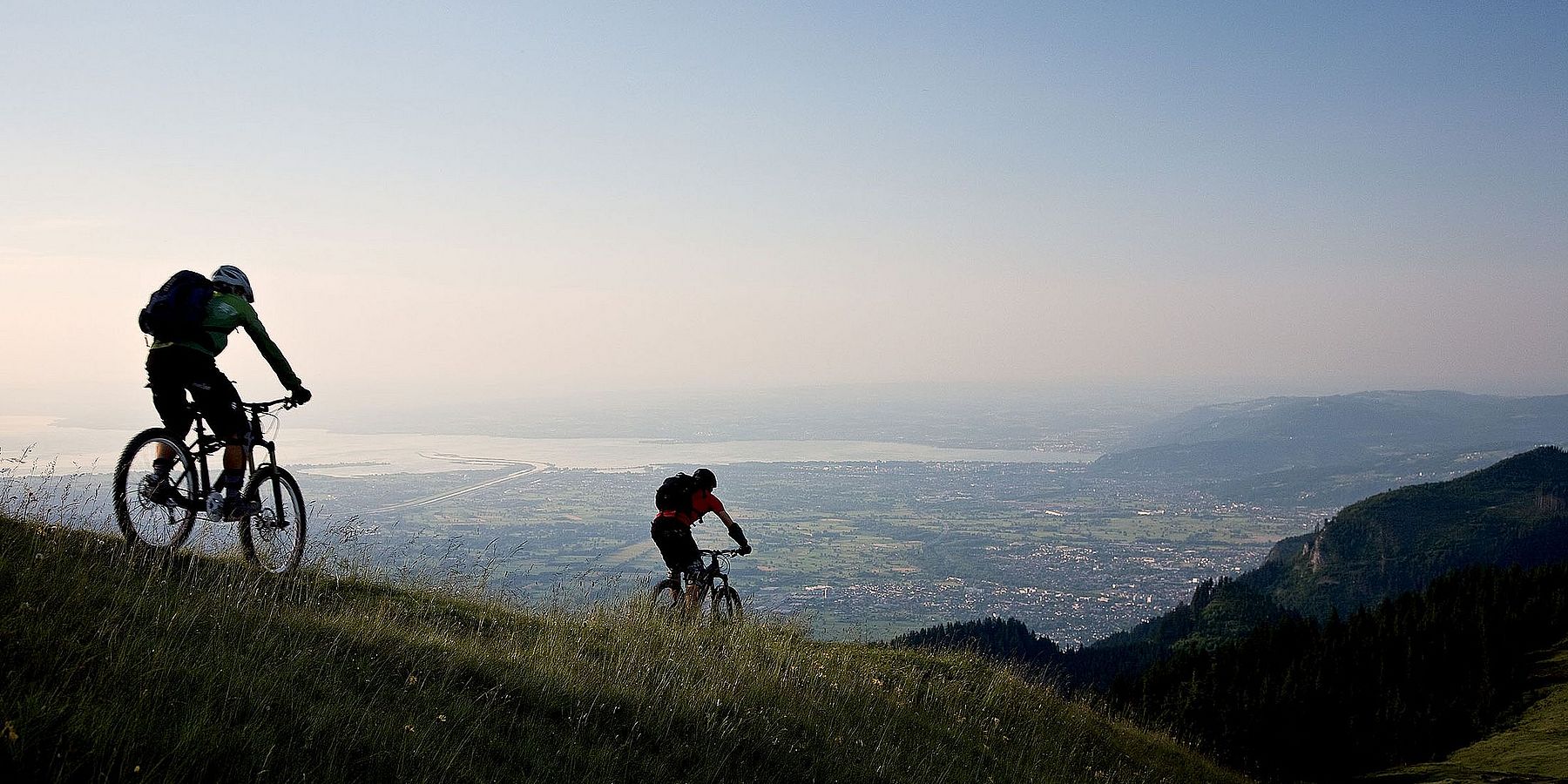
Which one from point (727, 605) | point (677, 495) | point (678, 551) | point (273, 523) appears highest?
point (273, 523)

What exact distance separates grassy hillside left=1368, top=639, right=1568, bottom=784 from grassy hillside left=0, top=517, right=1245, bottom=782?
768 cm

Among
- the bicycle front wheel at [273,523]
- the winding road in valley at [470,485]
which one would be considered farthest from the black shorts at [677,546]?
the winding road in valley at [470,485]

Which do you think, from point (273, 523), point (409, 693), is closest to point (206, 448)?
point (273, 523)

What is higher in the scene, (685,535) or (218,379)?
(218,379)

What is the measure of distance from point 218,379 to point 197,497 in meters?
1.12

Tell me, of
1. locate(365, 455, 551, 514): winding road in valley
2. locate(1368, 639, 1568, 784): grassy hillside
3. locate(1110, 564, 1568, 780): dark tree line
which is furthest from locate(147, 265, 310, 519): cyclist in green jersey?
locate(365, 455, 551, 514): winding road in valley

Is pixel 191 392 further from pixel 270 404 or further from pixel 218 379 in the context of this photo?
pixel 270 404

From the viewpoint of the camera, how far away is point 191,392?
775 centimetres

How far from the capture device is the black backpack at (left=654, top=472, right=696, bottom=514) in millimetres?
12375

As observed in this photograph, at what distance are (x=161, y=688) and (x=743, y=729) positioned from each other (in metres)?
4.34

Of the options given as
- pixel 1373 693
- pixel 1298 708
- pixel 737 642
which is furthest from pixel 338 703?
pixel 1373 693

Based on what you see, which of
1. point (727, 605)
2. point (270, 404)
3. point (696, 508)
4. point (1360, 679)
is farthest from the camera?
point (1360, 679)

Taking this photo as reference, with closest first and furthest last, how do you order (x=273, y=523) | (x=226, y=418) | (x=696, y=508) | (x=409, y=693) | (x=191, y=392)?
1. (x=409, y=693)
2. (x=191, y=392)
3. (x=226, y=418)
4. (x=273, y=523)
5. (x=696, y=508)

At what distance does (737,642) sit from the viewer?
35.8ft
